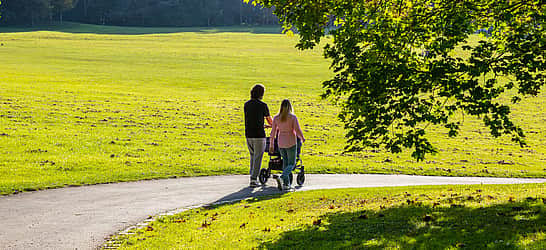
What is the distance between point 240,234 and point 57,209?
5699 mm

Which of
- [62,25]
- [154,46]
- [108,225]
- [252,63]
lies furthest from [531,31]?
[62,25]

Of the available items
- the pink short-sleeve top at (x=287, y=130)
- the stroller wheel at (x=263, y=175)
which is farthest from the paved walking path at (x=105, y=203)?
the pink short-sleeve top at (x=287, y=130)

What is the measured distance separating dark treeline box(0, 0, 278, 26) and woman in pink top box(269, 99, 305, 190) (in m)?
158

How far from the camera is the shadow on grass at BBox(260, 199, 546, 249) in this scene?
8797 millimetres

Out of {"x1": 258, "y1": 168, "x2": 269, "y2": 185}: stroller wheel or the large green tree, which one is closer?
the large green tree

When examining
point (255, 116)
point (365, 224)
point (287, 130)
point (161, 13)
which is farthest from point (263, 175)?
point (161, 13)

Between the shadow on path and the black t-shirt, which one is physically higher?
the black t-shirt

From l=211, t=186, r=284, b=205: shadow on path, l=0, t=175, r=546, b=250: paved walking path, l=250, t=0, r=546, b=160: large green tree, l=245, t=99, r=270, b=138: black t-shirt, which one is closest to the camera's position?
l=0, t=175, r=546, b=250: paved walking path

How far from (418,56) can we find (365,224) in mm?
5393

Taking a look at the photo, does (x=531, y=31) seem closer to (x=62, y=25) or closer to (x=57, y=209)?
(x=57, y=209)

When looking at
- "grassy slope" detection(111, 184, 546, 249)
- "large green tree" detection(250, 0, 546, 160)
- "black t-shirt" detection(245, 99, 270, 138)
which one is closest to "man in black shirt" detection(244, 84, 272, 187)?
"black t-shirt" detection(245, 99, 270, 138)

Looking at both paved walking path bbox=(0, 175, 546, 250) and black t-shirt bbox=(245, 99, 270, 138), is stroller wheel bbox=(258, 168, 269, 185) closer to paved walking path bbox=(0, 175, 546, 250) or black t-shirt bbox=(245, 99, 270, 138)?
paved walking path bbox=(0, 175, 546, 250)

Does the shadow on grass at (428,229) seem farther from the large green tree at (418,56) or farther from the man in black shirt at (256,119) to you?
the man in black shirt at (256,119)

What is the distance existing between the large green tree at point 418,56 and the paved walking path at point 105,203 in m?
5.10
